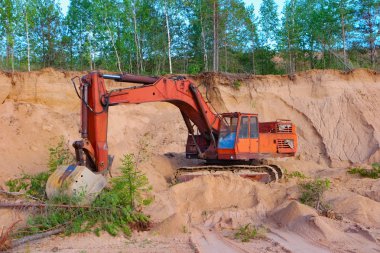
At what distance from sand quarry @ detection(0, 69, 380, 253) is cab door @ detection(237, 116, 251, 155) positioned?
134cm

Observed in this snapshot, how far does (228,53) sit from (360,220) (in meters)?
23.3

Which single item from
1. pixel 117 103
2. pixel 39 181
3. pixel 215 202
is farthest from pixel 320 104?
pixel 39 181

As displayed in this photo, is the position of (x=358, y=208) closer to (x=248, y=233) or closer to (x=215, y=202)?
(x=248, y=233)

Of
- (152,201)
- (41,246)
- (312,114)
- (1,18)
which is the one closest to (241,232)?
(152,201)

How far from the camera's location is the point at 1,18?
84.2 feet

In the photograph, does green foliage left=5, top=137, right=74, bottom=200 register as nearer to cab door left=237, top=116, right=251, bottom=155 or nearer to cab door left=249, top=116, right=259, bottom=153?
cab door left=237, top=116, right=251, bottom=155

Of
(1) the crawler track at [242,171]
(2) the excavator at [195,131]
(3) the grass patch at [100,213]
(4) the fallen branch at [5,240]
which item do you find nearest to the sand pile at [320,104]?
(2) the excavator at [195,131]

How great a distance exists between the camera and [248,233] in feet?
24.8

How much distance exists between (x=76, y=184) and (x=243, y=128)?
5801 millimetres

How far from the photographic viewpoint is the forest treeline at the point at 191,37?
94.5ft

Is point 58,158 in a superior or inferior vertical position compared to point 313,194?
superior

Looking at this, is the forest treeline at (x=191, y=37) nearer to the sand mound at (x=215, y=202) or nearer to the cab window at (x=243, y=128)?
the cab window at (x=243, y=128)

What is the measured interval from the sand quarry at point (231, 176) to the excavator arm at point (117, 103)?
1.57 meters

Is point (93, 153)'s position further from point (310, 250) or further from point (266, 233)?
point (310, 250)
